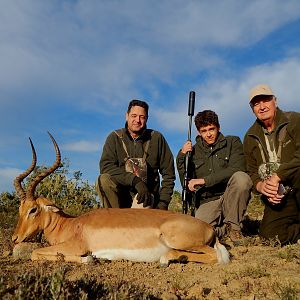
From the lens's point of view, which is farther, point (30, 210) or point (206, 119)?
point (206, 119)

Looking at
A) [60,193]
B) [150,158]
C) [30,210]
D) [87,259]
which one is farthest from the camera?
[60,193]

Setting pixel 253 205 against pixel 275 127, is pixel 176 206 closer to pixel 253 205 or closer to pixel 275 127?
pixel 253 205

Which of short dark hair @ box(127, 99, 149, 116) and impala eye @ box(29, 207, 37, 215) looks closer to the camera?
impala eye @ box(29, 207, 37, 215)

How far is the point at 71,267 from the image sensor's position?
16.0 ft

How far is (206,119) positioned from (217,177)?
0.96 meters

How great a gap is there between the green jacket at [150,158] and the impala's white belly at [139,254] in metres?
1.91

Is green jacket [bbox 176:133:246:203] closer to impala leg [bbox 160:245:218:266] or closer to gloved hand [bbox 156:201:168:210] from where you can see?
gloved hand [bbox 156:201:168:210]

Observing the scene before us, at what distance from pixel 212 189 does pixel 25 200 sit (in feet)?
9.87

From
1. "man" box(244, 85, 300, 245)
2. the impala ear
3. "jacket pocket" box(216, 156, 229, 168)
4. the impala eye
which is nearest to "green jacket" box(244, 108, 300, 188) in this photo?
"man" box(244, 85, 300, 245)

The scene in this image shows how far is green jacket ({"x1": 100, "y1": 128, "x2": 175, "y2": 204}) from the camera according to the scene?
286 inches

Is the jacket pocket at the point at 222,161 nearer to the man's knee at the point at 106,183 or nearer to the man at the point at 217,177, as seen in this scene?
the man at the point at 217,177

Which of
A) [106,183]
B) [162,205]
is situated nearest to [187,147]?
[162,205]

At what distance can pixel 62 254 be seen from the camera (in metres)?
5.27

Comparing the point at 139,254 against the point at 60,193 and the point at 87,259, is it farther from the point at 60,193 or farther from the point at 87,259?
the point at 60,193
